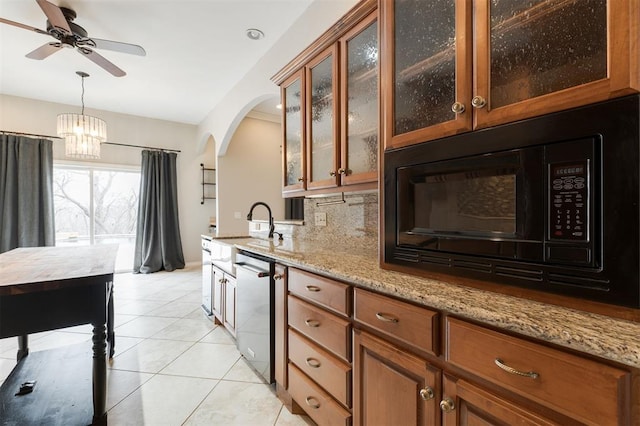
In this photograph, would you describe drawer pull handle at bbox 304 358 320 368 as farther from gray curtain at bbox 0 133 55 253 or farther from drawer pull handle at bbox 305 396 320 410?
gray curtain at bbox 0 133 55 253

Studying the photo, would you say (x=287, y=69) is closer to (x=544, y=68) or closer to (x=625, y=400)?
(x=544, y=68)

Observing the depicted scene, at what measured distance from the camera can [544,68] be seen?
833 millimetres

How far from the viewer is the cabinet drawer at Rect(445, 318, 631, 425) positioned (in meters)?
0.56

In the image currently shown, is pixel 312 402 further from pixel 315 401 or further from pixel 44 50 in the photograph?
pixel 44 50

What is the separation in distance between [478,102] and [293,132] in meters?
1.71

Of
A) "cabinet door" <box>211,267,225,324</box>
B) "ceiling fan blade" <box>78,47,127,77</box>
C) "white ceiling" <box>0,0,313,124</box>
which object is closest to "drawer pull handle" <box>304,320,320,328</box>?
"cabinet door" <box>211,267,225,324</box>

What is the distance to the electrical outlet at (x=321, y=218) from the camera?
7.82 ft

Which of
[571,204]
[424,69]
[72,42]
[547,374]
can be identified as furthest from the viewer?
[72,42]

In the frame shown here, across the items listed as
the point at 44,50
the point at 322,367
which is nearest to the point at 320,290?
the point at 322,367

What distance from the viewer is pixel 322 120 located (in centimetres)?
205

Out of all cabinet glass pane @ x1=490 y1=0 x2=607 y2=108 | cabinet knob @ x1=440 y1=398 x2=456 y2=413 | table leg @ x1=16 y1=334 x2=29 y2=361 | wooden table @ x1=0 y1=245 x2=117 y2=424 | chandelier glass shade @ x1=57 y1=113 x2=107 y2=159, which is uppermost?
chandelier glass shade @ x1=57 y1=113 x2=107 y2=159

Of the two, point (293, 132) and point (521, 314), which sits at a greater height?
point (293, 132)

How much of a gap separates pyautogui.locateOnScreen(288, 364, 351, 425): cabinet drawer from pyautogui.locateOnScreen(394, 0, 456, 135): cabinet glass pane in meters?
1.28

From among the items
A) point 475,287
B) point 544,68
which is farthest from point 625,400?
point 544,68
